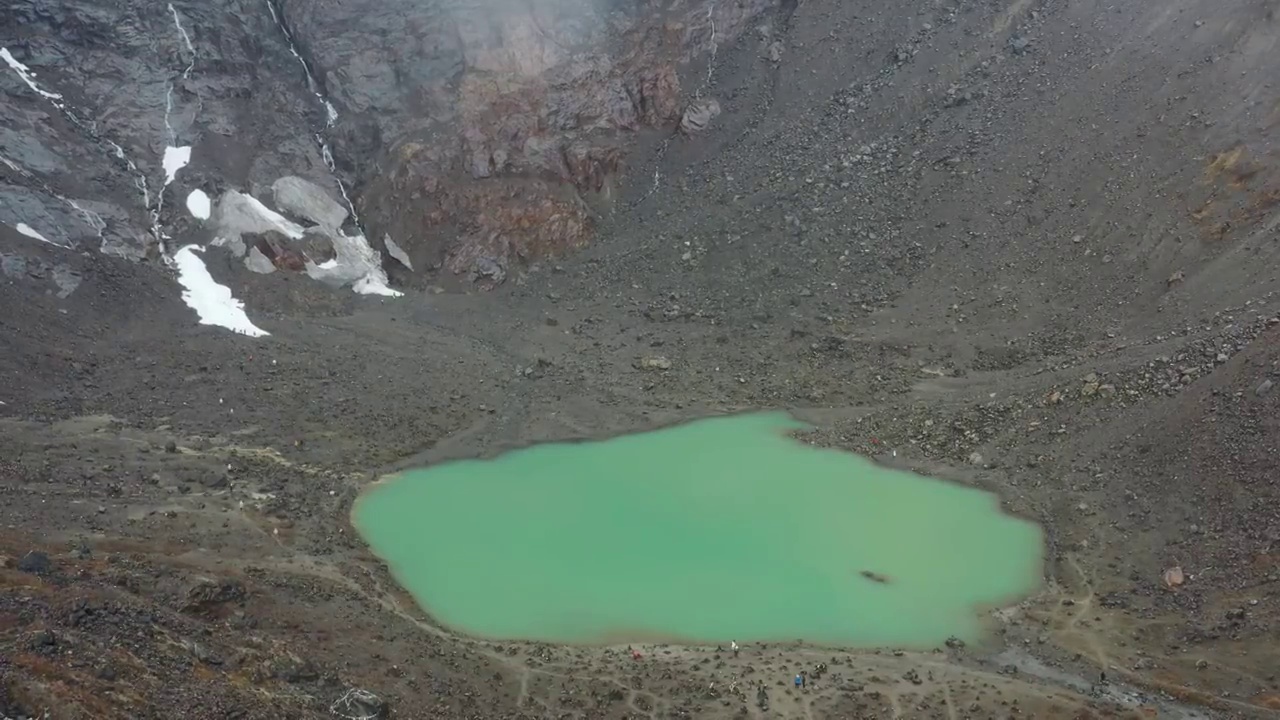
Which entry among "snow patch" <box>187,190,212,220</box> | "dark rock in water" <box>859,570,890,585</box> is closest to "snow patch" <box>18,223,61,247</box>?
"snow patch" <box>187,190,212,220</box>

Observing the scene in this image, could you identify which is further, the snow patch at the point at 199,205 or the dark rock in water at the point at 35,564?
the snow patch at the point at 199,205

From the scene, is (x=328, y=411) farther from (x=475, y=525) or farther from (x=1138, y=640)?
(x=1138, y=640)

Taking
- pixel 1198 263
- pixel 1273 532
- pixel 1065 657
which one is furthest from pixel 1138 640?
pixel 1198 263

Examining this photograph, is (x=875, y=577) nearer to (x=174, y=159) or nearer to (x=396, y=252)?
(x=396, y=252)

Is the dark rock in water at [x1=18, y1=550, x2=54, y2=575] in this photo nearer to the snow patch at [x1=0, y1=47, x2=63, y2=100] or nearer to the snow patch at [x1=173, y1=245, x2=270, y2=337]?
the snow patch at [x1=173, y1=245, x2=270, y2=337]

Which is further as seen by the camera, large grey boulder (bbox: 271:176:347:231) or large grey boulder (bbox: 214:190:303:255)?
large grey boulder (bbox: 271:176:347:231)

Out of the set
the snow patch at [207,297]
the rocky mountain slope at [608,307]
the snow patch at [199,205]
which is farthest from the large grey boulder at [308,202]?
the snow patch at [207,297]

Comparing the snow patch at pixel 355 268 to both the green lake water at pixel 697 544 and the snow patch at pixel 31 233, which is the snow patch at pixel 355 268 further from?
the green lake water at pixel 697 544
